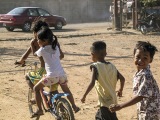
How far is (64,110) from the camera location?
5113 mm

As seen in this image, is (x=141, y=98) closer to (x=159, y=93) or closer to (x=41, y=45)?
(x=159, y=93)

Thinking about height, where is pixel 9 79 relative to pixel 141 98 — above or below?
below

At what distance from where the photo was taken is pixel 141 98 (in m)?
3.55

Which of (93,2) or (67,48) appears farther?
(93,2)

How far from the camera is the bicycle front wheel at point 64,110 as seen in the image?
4.97m

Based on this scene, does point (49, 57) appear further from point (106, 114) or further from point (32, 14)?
point (32, 14)

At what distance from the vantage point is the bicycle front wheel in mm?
4973

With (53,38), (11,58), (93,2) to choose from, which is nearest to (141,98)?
(53,38)

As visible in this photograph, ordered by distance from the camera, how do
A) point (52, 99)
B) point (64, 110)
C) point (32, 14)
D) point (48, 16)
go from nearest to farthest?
point (64, 110) < point (52, 99) < point (32, 14) < point (48, 16)

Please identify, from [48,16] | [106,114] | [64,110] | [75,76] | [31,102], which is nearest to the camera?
[106,114]

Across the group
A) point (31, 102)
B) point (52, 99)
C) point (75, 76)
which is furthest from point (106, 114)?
point (75, 76)

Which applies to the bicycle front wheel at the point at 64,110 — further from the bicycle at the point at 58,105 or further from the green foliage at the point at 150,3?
the green foliage at the point at 150,3

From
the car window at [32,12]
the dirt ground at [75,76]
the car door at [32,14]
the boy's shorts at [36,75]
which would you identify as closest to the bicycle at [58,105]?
the boy's shorts at [36,75]

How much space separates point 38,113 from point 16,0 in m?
36.1
